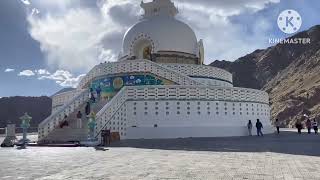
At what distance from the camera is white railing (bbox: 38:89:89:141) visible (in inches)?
917

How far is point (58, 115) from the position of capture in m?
24.4

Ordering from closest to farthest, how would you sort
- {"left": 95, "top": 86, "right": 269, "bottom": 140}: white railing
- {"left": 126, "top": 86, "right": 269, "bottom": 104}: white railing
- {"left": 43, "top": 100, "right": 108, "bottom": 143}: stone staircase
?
{"left": 43, "top": 100, "right": 108, "bottom": 143}: stone staircase, {"left": 95, "top": 86, "right": 269, "bottom": 140}: white railing, {"left": 126, "top": 86, "right": 269, "bottom": 104}: white railing

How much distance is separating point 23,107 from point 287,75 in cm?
5972

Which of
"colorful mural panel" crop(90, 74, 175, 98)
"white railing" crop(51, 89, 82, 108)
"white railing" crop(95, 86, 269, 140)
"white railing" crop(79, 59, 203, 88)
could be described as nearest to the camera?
"white railing" crop(95, 86, 269, 140)

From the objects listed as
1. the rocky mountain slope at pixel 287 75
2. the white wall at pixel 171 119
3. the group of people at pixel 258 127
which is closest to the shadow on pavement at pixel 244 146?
the white wall at pixel 171 119

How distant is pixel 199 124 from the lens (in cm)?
2525

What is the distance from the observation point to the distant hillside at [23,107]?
305 ft

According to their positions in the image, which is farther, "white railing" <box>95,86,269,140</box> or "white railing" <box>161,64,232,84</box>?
"white railing" <box>161,64,232,84</box>

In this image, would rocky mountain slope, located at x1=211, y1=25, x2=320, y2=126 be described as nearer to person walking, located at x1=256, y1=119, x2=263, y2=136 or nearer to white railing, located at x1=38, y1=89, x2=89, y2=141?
person walking, located at x1=256, y1=119, x2=263, y2=136

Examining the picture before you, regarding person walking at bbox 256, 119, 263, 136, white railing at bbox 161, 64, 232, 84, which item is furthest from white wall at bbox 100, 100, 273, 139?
white railing at bbox 161, 64, 232, 84

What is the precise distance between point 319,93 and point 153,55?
44.0 metres

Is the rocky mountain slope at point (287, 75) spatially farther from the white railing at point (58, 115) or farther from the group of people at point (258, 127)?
the white railing at point (58, 115)

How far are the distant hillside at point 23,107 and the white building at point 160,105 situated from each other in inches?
2539

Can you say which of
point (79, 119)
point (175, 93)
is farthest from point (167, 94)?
point (79, 119)
